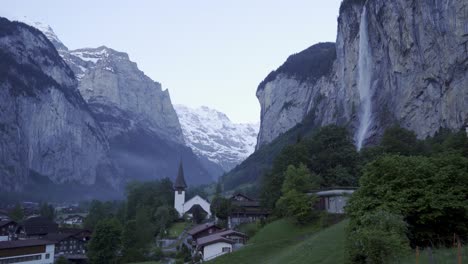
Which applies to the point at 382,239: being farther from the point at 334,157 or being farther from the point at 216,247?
the point at 334,157

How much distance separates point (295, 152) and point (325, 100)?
360 ft

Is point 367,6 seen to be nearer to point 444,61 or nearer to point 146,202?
point 444,61

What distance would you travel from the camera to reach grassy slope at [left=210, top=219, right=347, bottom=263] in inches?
1211

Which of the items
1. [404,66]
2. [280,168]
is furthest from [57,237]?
[404,66]

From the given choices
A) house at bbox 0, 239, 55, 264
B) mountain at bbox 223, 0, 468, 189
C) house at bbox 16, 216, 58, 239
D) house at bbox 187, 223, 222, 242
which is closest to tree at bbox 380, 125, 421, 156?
mountain at bbox 223, 0, 468, 189

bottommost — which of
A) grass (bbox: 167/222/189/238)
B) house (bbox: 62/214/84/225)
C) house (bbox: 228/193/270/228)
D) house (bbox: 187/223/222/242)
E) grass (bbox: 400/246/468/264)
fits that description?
house (bbox: 62/214/84/225)

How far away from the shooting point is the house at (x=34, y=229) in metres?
93.3

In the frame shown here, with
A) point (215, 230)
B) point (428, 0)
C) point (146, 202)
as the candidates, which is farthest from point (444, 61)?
point (146, 202)

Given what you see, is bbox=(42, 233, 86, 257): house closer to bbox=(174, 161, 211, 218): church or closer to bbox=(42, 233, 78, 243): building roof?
bbox=(42, 233, 78, 243): building roof

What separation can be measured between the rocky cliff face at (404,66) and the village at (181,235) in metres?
38.6

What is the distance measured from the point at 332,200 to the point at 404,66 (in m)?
56.4

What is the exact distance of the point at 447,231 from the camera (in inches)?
1008

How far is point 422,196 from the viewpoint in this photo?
85.0 ft

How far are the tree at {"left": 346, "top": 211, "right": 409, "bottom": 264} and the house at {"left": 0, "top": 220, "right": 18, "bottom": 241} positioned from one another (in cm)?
9379
